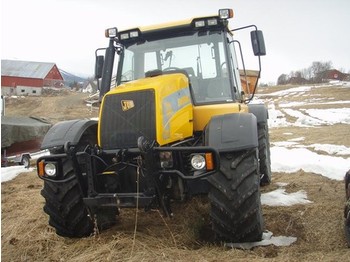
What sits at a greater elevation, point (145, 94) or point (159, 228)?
point (145, 94)

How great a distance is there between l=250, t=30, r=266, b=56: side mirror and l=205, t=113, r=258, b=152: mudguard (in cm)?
137

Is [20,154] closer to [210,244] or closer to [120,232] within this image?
[120,232]

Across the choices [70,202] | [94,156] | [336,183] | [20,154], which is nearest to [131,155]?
[94,156]

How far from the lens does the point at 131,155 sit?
387cm

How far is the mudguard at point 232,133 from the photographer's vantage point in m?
3.71

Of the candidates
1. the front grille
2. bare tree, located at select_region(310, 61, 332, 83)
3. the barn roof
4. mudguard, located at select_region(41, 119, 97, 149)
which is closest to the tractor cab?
the front grille

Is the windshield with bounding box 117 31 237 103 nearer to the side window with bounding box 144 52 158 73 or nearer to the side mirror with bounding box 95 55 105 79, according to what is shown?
the side window with bounding box 144 52 158 73

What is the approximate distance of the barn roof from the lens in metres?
58.8

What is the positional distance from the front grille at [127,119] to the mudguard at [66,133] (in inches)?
→ 17.0

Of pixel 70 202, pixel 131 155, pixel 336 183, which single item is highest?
pixel 131 155

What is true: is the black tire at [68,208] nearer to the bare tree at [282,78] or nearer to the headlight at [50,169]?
the headlight at [50,169]

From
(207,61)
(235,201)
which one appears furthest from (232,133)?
(207,61)

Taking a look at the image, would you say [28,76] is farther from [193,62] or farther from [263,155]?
[193,62]

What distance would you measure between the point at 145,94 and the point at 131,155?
0.67 m
